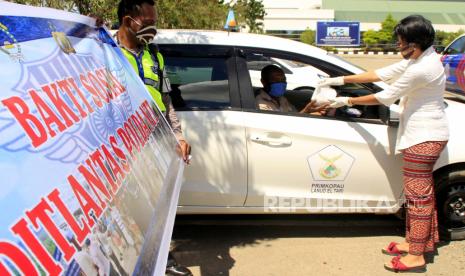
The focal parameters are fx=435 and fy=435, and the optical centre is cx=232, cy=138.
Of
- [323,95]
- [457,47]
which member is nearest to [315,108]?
[323,95]

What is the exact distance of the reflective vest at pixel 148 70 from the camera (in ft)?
7.96

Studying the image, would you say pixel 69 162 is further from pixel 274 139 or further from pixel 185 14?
pixel 185 14

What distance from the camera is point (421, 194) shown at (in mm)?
3102

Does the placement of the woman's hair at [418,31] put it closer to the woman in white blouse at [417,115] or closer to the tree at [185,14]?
the woman in white blouse at [417,115]

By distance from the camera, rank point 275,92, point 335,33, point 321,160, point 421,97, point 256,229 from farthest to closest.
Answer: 1. point 335,33
2. point 256,229
3. point 275,92
4. point 321,160
5. point 421,97

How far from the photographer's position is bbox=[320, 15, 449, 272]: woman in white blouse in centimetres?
293

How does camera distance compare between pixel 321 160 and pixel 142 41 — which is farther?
pixel 321 160

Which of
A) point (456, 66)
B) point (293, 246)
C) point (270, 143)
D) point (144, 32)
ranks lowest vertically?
point (293, 246)

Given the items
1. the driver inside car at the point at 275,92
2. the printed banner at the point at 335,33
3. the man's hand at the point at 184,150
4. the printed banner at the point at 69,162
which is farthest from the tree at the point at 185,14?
the printed banner at the point at 335,33

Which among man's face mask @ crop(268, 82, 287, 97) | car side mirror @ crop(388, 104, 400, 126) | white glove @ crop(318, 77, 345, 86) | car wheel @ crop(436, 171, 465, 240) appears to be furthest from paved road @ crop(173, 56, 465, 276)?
white glove @ crop(318, 77, 345, 86)

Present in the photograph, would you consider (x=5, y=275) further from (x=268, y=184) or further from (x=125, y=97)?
(x=268, y=184)

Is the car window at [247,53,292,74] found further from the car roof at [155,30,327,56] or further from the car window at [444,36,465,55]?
the car window at [444,36,465,55]

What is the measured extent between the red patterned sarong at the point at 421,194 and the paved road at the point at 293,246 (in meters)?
0.24

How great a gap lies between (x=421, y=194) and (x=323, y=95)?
1.00 metres
